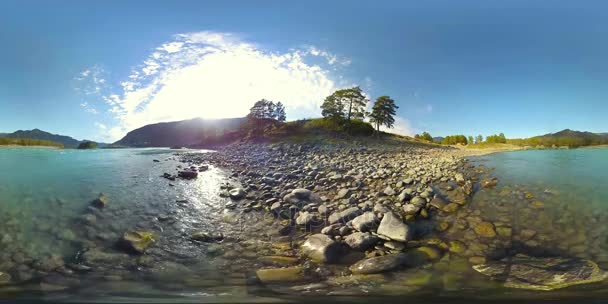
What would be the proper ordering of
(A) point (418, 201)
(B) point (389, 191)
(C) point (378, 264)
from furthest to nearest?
(B) point (389, 191), (A) point (418, 201), (C) point (378, 264)

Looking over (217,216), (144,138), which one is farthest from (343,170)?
(144,138)

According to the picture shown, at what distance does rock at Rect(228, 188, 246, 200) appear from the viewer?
34.3ft

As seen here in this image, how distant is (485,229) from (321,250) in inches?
185

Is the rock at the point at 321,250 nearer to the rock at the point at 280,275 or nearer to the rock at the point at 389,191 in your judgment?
the rock at the point at 280,275

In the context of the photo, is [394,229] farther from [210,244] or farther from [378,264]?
[210,244]

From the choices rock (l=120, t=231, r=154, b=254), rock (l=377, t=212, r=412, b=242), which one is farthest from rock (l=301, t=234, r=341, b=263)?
rock (l=120, t=231, r=154, b=254)

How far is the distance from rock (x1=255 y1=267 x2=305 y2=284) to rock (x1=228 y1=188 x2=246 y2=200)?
17.1 ft

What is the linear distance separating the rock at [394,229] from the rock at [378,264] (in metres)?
1.12

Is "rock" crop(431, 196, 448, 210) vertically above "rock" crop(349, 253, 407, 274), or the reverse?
"rock" crop(431, 196, 448, 210)

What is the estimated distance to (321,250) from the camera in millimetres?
6070

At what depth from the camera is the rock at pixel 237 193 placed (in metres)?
10.5

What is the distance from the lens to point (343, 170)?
14227mm

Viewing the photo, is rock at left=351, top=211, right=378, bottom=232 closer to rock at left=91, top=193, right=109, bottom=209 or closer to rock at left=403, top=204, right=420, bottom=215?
rock at left=403, top=204, right=420, bottom=215

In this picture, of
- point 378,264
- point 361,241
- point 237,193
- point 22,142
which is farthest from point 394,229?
point 22,142
